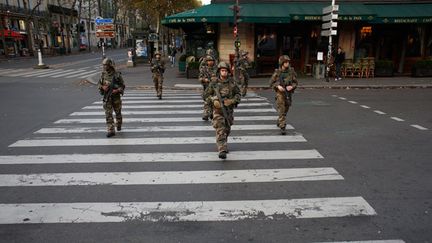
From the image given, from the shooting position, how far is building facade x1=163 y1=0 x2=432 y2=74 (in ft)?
68.5

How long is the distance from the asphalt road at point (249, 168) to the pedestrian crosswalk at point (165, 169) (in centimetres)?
4

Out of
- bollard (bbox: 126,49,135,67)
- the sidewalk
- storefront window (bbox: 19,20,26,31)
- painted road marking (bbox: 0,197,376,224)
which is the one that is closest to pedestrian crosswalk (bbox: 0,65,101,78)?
the sidewalk

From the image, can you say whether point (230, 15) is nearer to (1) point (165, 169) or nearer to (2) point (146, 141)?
(2) point (146, 141)

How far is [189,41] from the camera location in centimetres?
2484

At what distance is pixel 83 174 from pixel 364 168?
4.84 meters

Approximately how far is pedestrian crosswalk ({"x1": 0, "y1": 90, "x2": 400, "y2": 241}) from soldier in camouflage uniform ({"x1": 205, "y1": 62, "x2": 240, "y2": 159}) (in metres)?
0.40

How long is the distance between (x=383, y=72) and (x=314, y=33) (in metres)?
4.84

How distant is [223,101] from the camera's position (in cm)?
675

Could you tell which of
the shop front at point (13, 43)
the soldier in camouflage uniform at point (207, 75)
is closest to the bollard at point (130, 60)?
the soldier in camouflage uniform at point (207, 75)

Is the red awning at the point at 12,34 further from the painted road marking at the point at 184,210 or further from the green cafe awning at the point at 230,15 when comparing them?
the painted road marking at the point at 184,210

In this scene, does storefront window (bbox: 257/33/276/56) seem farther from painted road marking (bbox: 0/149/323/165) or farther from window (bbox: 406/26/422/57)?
painted road marking (bbox: 0/149/323/165)

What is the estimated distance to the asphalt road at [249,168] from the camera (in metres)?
4.20

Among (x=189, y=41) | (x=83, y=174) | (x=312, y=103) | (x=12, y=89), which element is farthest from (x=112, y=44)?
(x=83, y=174)

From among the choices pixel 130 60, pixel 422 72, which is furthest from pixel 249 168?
pixel 130 60
